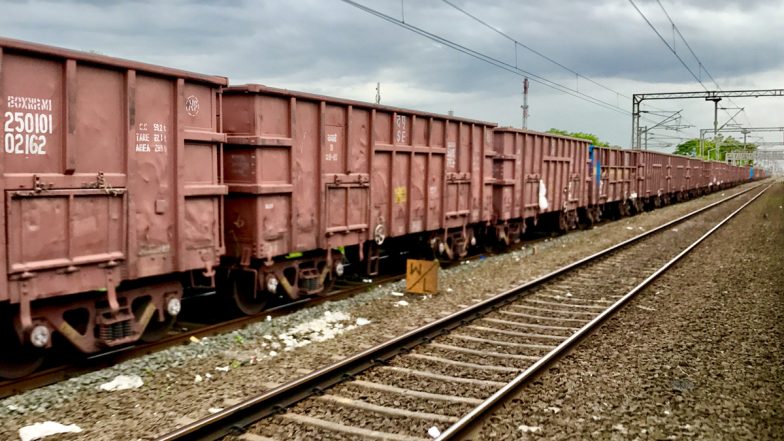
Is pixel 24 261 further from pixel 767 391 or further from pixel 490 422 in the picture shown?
pixel 767 391

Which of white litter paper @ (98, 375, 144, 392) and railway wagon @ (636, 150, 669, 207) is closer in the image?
white litter paper @ (98, 375, 144, 392)

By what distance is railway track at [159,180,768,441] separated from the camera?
17.4 feet

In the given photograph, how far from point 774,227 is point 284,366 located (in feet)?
76.7

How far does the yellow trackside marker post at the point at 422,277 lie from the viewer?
1113 cm

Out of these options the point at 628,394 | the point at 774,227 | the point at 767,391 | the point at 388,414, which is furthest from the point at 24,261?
the point at 774,227

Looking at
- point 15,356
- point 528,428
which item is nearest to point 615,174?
point 528,428

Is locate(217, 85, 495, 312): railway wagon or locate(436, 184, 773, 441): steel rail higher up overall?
locate(217, 85, 495, 312): railway wagon

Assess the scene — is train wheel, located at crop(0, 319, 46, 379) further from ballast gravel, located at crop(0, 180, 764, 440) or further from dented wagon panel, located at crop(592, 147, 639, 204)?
dented wagon panel, located at crop(592, 147, 639, 204)

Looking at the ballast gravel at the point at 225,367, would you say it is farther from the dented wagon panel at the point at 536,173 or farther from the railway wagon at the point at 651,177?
the railway wagon at the point at 651,177

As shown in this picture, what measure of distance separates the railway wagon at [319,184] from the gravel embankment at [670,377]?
13.9 ft

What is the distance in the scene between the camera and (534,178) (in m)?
18.5

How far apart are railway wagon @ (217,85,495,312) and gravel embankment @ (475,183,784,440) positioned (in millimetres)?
4243

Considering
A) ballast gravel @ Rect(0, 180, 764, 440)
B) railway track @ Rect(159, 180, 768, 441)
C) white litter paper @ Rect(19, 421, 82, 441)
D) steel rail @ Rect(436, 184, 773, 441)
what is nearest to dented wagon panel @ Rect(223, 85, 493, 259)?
ballast gravel @ Rect(0, 180, 764, 440)

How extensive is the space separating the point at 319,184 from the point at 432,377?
4250 mm
